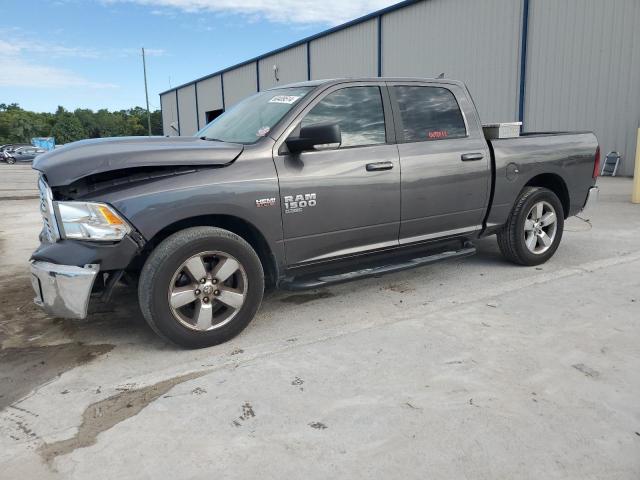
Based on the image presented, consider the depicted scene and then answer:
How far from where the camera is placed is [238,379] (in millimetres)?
3051

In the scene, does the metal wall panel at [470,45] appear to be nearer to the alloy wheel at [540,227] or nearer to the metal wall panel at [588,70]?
the metal wall panel at [588,70]

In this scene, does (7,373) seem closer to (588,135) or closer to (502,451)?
(502,451)

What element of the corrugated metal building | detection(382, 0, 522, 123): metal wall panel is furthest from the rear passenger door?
detection(382, 0, 522, 123): metal wall panel

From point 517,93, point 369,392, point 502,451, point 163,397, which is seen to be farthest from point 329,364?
point 517,93

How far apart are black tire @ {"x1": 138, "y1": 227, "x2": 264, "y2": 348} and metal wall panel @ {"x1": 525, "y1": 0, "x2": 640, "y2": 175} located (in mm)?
12965

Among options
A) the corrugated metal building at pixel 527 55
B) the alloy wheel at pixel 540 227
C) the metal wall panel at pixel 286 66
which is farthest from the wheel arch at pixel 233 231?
the metal wall panel at pixel 286 66

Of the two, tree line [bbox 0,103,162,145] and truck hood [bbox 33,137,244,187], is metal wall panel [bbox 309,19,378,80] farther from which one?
tree line [bbox 0,103,162,145]

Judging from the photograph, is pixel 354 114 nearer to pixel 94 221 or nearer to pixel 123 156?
pixel 123 156

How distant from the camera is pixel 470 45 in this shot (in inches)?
656

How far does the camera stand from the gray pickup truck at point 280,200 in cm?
326

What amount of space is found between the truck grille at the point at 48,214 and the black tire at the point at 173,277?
2.06 ft

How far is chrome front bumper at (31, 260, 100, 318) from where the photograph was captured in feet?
10.5

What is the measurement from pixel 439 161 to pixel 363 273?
119 centimetres

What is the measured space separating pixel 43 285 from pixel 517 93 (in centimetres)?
1513
